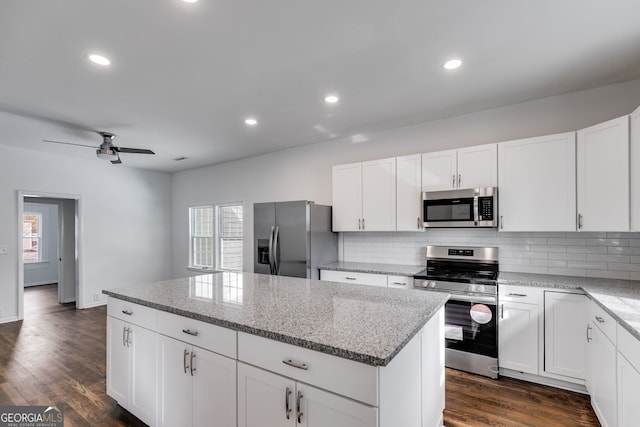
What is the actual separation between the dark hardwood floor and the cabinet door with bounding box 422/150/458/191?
6.09ft

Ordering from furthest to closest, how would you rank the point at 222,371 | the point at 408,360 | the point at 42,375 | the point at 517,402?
the point at 42,375
the point at 517,402
the point at 222,371
the point at 408,360

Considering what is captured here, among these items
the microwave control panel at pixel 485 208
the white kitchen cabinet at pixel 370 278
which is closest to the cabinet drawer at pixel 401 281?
the white kitchen cabinet at pixel 370 278

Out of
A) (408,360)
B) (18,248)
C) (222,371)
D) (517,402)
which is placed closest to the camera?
(408,360)

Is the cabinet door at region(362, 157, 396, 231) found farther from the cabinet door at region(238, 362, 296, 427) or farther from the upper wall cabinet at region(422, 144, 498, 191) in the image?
the cabinet door at region(238, 362, 296, 427)

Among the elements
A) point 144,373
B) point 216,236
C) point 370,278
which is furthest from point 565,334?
point 216,236

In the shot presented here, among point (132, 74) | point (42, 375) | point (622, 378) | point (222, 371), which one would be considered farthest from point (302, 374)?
point (42, 375)

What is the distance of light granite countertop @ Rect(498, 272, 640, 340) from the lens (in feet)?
5.69

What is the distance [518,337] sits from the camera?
2.72m

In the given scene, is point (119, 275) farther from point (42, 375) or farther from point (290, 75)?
point (290, 75)

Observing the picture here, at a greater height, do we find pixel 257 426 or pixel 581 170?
pixel 581 170

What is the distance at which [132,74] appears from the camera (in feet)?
8.25

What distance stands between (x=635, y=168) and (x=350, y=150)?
9.44ft

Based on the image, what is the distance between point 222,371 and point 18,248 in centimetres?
526

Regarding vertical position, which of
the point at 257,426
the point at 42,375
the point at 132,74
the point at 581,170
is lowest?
the point at 42,375
